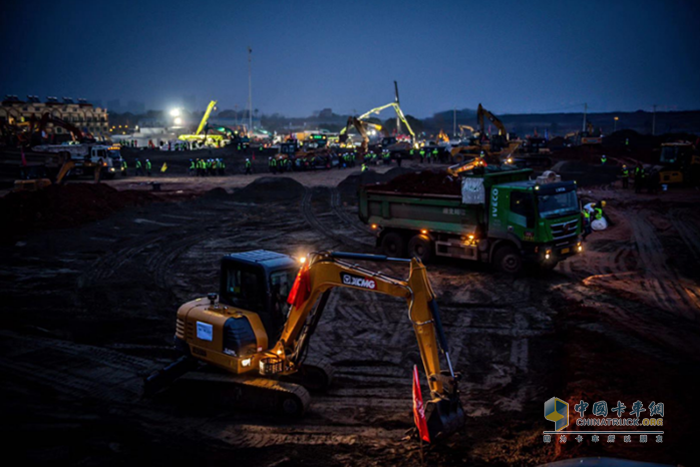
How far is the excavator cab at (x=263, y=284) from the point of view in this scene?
7.68 meters

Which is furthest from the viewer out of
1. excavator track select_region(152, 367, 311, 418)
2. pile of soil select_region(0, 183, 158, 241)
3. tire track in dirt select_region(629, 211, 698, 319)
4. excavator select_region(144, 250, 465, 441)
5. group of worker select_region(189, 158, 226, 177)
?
group of worker select_region(189, 158, 226, 177)

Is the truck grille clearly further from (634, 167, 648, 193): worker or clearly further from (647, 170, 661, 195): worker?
(634, 167, 648, 193): worker

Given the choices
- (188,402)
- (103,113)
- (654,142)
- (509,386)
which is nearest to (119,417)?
(188,402)

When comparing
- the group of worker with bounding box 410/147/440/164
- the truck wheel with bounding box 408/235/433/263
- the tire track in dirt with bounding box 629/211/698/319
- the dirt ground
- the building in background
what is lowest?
the dirt ground

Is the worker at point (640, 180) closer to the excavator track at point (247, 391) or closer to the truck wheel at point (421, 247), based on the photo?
the truck wheel at point (421, 247)

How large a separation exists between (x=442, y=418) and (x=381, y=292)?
1.65m

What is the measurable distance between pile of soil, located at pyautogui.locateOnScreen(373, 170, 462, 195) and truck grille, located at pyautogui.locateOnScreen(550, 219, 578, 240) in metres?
3.08

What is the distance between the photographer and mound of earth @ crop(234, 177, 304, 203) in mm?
32812

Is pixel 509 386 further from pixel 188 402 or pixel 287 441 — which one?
pixel 188 402

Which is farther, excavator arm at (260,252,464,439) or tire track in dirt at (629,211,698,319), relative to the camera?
tire track in dirt at (629,211,698,319)

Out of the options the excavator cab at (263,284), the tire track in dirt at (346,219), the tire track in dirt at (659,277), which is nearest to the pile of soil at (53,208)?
the tire track in dirt at (346,219)

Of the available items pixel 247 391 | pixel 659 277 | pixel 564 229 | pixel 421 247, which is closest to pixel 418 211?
pixel 421 247

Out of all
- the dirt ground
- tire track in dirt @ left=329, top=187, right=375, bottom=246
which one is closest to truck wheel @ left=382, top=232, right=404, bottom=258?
the dirt ground

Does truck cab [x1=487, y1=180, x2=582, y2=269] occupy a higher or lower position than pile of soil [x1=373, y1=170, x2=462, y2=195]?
lower
